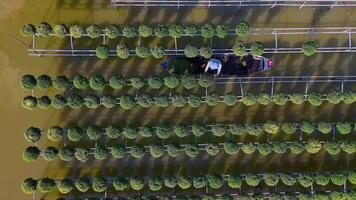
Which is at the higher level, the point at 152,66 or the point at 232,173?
the point at 152,66

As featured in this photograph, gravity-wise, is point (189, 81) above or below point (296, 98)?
above

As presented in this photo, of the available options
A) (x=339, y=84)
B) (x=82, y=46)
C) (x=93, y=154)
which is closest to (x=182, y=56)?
(x=82, y=46)

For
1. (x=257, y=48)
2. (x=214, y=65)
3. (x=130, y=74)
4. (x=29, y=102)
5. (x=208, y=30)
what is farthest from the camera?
(x=130, y=74)

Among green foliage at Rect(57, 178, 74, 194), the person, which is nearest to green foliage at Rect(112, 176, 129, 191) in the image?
green foliage at Rect(57, 178, 74, 194)

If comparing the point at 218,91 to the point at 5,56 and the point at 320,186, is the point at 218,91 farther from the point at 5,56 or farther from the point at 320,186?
the point at 5,56

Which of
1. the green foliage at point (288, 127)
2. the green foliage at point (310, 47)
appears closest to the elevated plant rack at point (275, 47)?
the green foliage at point (310, 47)

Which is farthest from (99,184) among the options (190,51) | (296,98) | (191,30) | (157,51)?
(296,98)

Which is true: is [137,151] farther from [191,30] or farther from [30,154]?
[191,30]
